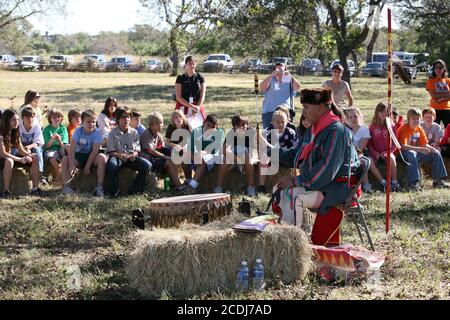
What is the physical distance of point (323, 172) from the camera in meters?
5.82

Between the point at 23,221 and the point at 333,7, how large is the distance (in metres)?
17.0

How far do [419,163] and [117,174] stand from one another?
4139 mm

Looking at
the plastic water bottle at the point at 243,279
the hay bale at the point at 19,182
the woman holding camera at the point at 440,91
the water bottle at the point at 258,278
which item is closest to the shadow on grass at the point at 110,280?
the plastic water bottle at the point at 243,279

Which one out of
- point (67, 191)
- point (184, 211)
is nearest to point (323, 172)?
point (184, 211)

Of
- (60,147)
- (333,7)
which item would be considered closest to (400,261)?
(60,147)

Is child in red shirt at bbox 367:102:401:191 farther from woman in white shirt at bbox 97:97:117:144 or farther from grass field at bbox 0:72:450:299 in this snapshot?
woman in white shirt at bbox 97:97:117:144

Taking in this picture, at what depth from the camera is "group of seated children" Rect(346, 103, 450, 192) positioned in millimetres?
9625

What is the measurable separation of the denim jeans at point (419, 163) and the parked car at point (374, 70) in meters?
38.0

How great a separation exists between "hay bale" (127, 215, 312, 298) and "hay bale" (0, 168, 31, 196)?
157 inches

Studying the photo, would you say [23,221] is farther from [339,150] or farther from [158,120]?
[339,150]

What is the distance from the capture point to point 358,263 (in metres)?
5.78

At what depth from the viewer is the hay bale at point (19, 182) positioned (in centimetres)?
921

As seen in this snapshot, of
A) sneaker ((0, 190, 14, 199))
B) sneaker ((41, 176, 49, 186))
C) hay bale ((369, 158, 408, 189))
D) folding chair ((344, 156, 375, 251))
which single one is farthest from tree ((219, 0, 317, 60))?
folding chair ((344, 156, 375, 251))

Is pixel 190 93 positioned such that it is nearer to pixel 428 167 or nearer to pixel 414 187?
pixel 414 187
